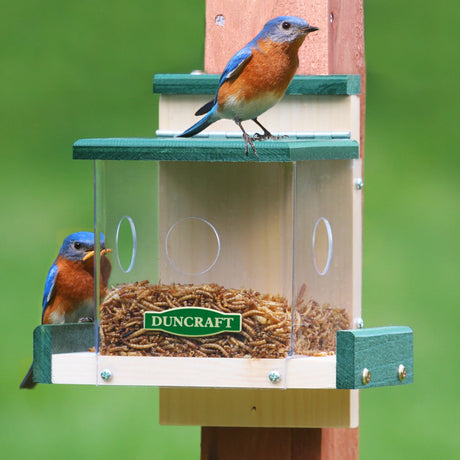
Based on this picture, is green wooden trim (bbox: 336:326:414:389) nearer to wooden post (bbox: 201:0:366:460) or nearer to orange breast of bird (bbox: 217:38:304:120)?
wooden post (bbox: 201:0:366:460)

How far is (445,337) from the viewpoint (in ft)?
A: 24.5

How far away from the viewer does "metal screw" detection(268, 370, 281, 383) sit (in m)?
3.26

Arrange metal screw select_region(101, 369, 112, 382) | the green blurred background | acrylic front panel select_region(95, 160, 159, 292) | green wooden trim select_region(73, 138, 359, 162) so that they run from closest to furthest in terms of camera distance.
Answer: green wooden trim select_region(73, 138, 359, 162) → metal screw select_region(101, 369, 112, 382) → acrylic front panel select_region(95, 160, 159, 292) → the green blurred background

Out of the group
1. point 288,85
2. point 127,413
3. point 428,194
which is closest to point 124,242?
point 288,85

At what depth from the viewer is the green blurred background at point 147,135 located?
727cm

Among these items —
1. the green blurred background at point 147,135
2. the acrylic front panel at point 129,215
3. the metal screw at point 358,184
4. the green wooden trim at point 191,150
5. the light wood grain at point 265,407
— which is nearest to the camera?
the green wooden trim at point 191,150

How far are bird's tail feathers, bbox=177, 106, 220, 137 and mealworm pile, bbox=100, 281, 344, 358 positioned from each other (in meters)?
0.46

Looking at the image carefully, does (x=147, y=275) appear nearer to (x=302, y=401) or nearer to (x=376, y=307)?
(x=302, y=401)

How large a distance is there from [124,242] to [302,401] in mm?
713

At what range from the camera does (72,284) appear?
402cm

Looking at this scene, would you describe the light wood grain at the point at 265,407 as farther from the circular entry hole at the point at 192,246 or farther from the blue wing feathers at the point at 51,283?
the blue wing feathers at the point at 51,283

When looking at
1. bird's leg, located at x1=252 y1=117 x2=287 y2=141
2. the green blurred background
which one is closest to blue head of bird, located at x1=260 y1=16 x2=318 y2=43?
bird's leg, located at x1=252 y1=117 x2=287 y2=141

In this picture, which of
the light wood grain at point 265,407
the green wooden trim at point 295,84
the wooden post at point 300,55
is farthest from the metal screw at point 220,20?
the light wood grain at point 265,407

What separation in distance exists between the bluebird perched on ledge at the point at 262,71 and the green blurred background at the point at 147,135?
3.72 meters
